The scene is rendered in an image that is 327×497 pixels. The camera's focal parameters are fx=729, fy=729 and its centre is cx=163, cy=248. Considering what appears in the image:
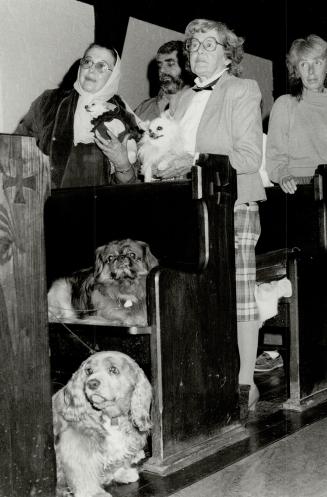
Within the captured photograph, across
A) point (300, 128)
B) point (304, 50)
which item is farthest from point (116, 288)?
point (304, 50)

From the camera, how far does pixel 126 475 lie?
2.74 metres

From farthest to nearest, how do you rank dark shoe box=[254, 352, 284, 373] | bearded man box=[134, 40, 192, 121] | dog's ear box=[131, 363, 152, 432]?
bearded man box=[134, 40, 192, 121]
dark shoe box=[254, 352, 284, 373]
dog's ear box=[131, 363, 152, 432]

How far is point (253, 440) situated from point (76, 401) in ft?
2.97

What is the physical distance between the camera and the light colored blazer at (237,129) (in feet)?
10.9

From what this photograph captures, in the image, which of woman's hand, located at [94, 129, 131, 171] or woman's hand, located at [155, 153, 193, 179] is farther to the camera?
woman's hand, located at [94, 129, 131, 171]

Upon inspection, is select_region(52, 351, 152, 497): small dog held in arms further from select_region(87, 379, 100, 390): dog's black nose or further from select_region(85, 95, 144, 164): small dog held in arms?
select_region(85, 95, 144, 164): small dog held in arms

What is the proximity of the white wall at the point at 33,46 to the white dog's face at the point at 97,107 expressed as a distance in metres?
1.52

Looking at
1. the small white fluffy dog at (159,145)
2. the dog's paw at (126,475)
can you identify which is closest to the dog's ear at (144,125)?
the small white fluffy dog at (159,145)

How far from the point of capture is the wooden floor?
2.67 metres

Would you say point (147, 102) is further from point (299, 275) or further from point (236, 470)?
point (236, 470)

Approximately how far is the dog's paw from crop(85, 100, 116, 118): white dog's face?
1.85m

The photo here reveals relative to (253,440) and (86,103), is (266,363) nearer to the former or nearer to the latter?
(253,440)

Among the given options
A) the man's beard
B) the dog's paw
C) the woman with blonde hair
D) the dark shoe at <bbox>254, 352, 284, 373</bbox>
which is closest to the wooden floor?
the dog's paw

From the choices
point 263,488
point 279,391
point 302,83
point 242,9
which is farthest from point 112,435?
point 242,9
